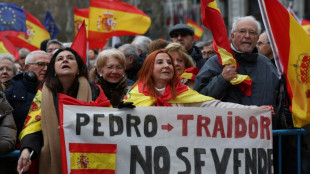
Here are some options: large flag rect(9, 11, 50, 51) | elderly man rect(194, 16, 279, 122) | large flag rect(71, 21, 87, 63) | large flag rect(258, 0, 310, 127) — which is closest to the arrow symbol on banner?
elderly man rect(194, 16, 279, 122)

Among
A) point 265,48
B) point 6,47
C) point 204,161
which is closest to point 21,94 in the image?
point 204,161

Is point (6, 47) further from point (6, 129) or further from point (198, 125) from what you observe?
point (198, 125)

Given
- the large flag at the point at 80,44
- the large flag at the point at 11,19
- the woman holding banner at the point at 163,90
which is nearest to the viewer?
the woman holding banner at the point at 163,90

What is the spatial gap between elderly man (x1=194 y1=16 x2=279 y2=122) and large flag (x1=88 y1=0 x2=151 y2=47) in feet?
15.2

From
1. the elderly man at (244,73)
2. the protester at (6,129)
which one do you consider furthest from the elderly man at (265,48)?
the protester at (6,129)

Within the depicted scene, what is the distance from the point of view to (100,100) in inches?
203

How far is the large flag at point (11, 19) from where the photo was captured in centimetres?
1016

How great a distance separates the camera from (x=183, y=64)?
6.63m

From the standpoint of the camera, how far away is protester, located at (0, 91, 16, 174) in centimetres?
480

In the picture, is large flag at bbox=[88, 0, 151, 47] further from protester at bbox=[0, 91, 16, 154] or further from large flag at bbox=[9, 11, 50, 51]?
protester at bbox=[0, 91, 16, 154]

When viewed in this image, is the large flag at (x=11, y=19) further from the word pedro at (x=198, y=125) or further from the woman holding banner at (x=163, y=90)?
the word pedro at (x=198, y=125)

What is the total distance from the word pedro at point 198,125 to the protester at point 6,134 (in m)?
0.55

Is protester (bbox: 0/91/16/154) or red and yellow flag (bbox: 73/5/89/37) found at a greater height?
red and yellow flag (bbox: 73/5/89/37)

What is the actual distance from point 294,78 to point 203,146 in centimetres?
108
